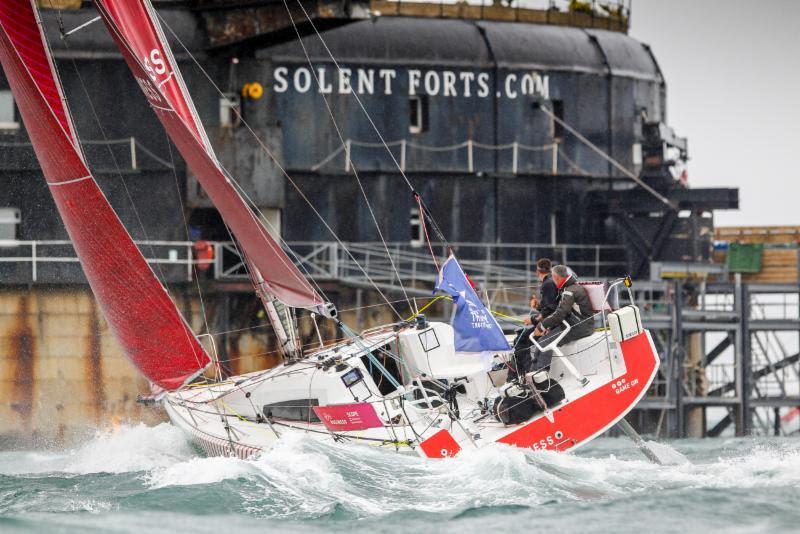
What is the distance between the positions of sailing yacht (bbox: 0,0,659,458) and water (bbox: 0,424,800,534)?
0.87m

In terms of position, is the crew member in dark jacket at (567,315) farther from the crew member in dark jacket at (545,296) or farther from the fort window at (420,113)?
the fort window at (420,113)

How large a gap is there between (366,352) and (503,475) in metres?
3.85

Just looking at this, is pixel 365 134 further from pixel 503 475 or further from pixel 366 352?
pixel 503 475

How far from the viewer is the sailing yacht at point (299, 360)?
80.4ft

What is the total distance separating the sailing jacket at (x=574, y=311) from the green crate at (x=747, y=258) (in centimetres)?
1657

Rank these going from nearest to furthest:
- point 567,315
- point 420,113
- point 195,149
→ point 195,149, point 567,315, point 420,113

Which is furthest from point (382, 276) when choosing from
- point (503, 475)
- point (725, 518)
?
point (725, 518)

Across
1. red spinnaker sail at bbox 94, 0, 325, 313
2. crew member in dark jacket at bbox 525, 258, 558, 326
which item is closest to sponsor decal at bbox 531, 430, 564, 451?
crew member in dark jacket at bbox 525, 258, 558, 326

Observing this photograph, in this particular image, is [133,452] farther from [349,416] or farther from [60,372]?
[60,372]

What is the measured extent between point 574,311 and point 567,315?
7.5 inches

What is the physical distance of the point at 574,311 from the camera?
2584 cm

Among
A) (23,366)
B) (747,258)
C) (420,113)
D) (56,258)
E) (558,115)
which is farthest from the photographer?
(558,115)

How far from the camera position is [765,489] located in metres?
22.2

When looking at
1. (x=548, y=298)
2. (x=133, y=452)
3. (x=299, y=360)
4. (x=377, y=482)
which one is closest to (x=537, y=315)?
(x=548, y=298)
